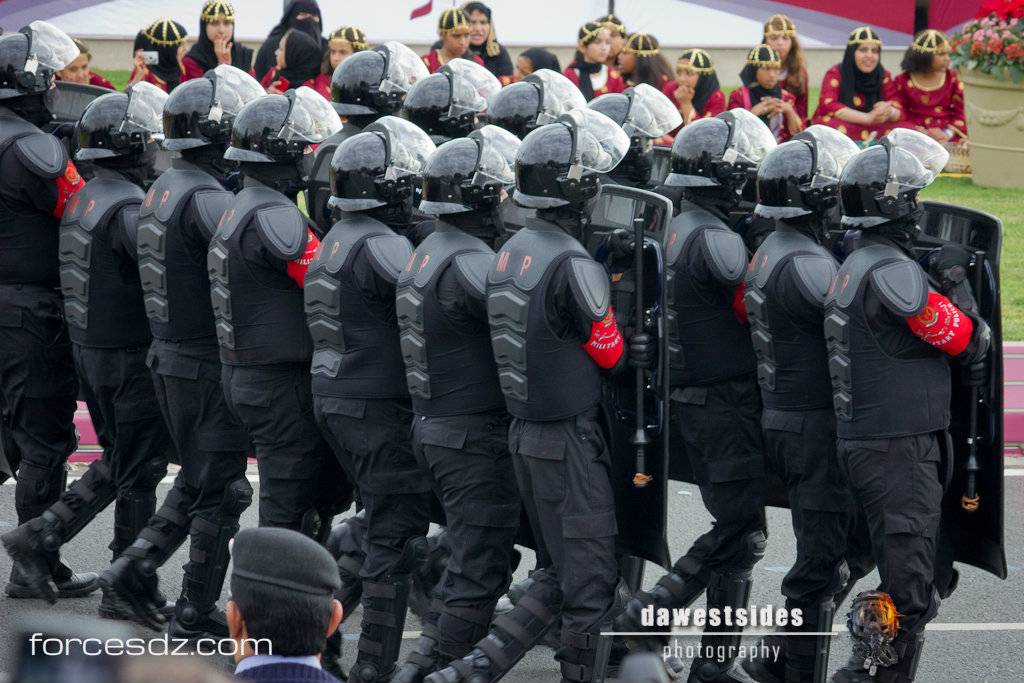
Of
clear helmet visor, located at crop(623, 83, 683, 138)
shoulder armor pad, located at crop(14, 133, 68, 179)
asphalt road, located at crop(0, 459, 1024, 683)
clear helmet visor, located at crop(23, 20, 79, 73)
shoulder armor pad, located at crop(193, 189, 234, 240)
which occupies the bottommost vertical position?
asphalt road, located at crop(0, 459, 1024, 683)

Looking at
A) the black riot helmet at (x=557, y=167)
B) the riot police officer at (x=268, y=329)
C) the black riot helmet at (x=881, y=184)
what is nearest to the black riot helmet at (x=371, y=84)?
the riot police officer at (x=268, y=329)

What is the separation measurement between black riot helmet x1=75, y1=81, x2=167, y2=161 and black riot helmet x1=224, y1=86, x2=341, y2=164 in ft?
1.76

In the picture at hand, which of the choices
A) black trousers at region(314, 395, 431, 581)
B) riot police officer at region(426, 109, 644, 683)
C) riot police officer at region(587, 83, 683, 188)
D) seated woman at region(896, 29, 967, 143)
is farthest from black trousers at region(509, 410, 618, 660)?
seated woman at region(896, 29, 967, 143)

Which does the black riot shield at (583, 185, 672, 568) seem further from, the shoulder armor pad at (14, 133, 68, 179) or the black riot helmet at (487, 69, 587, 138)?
the shoulder armor pad at (14, 133, 68, 179)

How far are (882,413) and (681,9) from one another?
1505 cm

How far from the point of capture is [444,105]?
26.5 feet

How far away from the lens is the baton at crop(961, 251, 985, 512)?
20.3 ft

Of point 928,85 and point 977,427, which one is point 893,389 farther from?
point 928,85

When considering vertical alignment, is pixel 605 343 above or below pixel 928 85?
above

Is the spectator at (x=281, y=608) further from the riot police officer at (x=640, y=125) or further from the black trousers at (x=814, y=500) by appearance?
the riot police officer at (x=640, y=125)

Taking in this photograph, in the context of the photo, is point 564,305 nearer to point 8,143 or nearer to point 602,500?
point 602,500

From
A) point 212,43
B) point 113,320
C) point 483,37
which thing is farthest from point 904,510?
point 212,43

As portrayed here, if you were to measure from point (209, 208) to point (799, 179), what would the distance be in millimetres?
2345

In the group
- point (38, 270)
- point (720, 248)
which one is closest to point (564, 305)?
point (720, 248)
